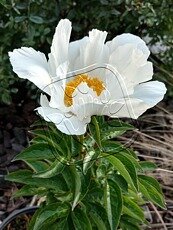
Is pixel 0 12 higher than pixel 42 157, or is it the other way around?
pixel 0 12

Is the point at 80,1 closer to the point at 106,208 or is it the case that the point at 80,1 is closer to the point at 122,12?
the point at 122,12

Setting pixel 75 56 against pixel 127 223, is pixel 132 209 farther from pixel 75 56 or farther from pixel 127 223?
pixel 75 56

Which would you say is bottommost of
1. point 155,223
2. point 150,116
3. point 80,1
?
point 155,223

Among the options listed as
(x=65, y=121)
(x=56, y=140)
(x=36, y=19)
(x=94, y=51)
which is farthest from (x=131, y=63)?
(x=36, y=19)

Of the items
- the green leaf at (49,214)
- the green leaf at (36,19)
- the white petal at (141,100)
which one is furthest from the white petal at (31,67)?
the green leaf at (36,19)

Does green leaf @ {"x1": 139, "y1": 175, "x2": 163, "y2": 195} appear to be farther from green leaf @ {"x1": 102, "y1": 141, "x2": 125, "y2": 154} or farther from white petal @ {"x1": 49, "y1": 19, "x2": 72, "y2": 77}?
white petal @ {"x1": 49, "y1": 19, "x2": 72, "y2": 77}

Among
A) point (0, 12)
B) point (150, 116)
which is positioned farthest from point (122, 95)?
point (150, 116)

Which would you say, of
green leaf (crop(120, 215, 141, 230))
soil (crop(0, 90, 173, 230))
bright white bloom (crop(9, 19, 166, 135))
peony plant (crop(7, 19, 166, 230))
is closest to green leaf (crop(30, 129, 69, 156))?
peony plant (crop(7, 19, 166, 230))

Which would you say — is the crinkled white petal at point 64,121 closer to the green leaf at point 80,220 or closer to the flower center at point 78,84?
the flower center at point 78,84
